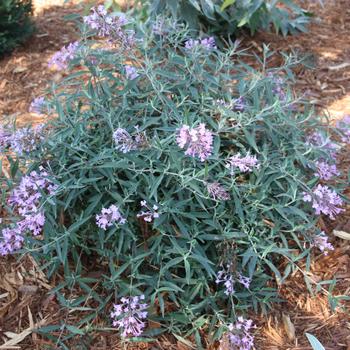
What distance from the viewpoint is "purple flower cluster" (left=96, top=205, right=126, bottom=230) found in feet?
7.64

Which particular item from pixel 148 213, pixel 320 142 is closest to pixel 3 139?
pixel 148 213

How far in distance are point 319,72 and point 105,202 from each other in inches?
103

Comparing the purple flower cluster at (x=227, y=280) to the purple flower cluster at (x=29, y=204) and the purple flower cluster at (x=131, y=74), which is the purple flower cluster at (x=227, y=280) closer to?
the purple flower cluster at (x=29, y=204)

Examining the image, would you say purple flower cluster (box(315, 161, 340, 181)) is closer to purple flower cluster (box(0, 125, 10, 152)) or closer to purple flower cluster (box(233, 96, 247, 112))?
purple flower cluster (box(233, 96, 247, 112))

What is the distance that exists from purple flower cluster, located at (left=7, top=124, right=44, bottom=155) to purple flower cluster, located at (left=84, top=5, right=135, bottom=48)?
21.0 inches

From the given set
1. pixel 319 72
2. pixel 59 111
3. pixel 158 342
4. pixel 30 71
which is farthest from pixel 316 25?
pixel 158 342

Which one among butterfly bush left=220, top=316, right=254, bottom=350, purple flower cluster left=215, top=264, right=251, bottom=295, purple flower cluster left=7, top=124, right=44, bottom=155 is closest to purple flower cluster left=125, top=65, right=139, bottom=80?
purple flower cluster left=7, top=124, right=44, bottom=155

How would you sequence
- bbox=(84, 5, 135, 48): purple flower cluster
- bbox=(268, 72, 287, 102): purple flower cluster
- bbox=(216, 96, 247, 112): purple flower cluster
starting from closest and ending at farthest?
1. bbox=(84, 5, 135, 48): purple flower cluster
2. bbox=(216, 96, 247, 112): purple flower cluster
3. bbox=(268, 72, 287, 102): purple flower cluster

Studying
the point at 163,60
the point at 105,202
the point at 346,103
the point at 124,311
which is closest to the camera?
the point at 124,311

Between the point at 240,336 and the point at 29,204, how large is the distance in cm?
101

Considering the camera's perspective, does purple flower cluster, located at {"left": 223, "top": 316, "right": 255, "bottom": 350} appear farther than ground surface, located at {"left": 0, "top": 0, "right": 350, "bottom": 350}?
No

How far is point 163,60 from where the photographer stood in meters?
3.00

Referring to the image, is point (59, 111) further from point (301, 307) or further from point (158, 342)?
point (301, 307)

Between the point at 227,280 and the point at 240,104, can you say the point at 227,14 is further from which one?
the point at 227,280
